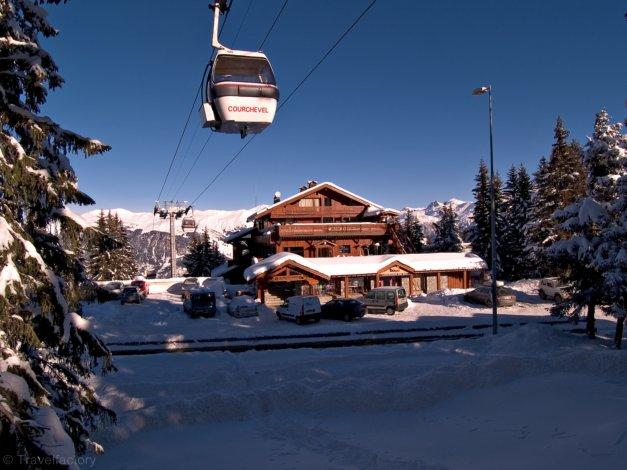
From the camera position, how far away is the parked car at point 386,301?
109 ft

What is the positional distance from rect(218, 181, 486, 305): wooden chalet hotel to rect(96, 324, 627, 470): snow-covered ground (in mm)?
19204

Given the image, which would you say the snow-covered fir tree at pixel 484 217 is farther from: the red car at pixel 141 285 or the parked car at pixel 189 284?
the red car at pixel 141 285

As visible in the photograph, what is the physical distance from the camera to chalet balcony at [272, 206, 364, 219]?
47.2m

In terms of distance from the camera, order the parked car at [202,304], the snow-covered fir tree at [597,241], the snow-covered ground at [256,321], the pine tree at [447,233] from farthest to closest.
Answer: the pine tree at [447,233], the parked car at [202,304], the snow-covered ground at [256,321], the snow-covered fir tree at [597,241]

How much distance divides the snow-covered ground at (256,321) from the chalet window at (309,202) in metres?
15.3

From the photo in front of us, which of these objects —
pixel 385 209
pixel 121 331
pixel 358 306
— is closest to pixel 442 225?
pixel 385 209

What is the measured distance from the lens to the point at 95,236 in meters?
7.16

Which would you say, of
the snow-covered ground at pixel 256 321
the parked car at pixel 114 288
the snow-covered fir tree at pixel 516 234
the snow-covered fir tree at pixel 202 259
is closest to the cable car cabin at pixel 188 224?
the snow-covered fir tree at pixel 202 259

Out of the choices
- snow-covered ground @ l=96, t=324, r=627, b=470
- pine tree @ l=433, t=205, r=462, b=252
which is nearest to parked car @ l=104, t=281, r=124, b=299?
snow-covered ground @ l=96, t=324, r=627, b=470

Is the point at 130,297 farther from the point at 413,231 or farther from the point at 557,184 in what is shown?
the point at 413,231

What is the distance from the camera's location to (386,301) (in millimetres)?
33438

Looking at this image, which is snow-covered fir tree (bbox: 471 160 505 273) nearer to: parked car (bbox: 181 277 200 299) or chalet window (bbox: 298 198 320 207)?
chalet window (bbox: 298 198 320 207)

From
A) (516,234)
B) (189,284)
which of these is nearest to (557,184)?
(516,234)

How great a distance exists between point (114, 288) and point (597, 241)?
40.4 m
